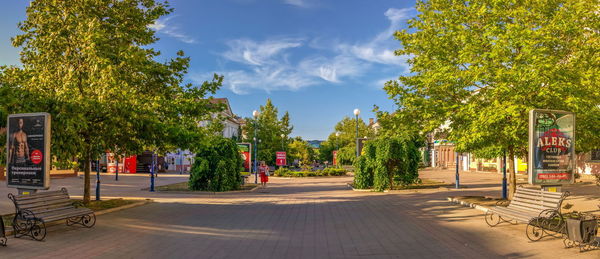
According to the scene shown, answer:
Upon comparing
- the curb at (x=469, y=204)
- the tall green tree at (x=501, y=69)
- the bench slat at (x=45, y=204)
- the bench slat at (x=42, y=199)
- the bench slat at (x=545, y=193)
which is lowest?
the curb at (x=469, y=204)

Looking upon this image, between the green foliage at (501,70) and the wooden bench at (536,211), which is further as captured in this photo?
the green foliage at (501,70)

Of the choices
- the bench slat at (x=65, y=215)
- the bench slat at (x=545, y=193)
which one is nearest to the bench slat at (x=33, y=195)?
the bench slat at (x=65, y=215)

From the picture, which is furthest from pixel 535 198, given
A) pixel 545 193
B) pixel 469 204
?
pixel 469 204

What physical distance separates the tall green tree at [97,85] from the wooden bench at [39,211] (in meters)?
1.64

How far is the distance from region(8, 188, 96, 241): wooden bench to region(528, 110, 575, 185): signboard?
36.3ft

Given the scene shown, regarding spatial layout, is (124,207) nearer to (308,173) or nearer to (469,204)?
(469,204)

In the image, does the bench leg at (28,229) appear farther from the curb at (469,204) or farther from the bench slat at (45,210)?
the curb at (469,204)

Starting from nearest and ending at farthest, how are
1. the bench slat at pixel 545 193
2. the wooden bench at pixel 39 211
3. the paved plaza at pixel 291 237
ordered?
the paved plaza at pixel 291 237, the wooden bench at pixel 39 211, the bench slat at pixel 545 193

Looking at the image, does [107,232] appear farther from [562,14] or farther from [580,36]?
[580,36]

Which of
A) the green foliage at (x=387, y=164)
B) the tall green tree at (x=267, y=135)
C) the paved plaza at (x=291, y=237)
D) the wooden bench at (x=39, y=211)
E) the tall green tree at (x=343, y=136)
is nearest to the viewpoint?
the paved plaza at (x=291, y=237)

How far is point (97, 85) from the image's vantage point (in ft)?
40.9

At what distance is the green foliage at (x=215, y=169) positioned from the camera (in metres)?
22.7

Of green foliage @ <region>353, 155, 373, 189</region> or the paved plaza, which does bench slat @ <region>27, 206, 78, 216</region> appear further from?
green foliage @ <region>353, 155, 373, 189</region>

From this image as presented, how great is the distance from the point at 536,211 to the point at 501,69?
445cm
